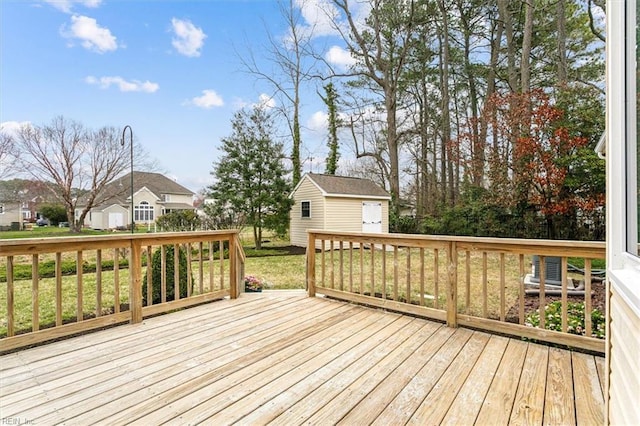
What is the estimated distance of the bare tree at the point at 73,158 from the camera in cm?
1316

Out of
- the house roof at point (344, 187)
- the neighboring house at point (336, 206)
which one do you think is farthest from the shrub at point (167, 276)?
the house roof at point (344, 187)

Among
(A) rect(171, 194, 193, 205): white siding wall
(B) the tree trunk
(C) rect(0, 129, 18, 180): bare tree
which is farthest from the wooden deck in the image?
(A) rect(171, 194, 193, 205): white siding wall

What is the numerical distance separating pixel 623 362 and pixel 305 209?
1116 centimetres

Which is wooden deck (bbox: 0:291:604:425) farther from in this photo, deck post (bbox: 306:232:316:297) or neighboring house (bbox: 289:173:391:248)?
neighboring house (bbox: 289:173:391:248)

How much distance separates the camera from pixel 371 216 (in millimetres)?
12586

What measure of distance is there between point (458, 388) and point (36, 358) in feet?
10.1

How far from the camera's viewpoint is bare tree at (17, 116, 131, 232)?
13.2m

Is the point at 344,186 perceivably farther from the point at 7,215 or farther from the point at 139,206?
the point at 139,206

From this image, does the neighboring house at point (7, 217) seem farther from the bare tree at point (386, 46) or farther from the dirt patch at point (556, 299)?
the bare tree at point (386, 46)

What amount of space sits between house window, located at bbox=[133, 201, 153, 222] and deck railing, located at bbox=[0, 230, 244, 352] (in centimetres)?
1919

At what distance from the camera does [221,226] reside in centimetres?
1170

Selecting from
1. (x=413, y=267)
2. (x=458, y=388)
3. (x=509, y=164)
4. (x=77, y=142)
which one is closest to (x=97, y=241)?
(x=458, y=388)

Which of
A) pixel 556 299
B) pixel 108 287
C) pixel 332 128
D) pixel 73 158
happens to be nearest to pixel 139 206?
pixel 73 158

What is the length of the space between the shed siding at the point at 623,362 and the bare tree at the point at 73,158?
16848mm
